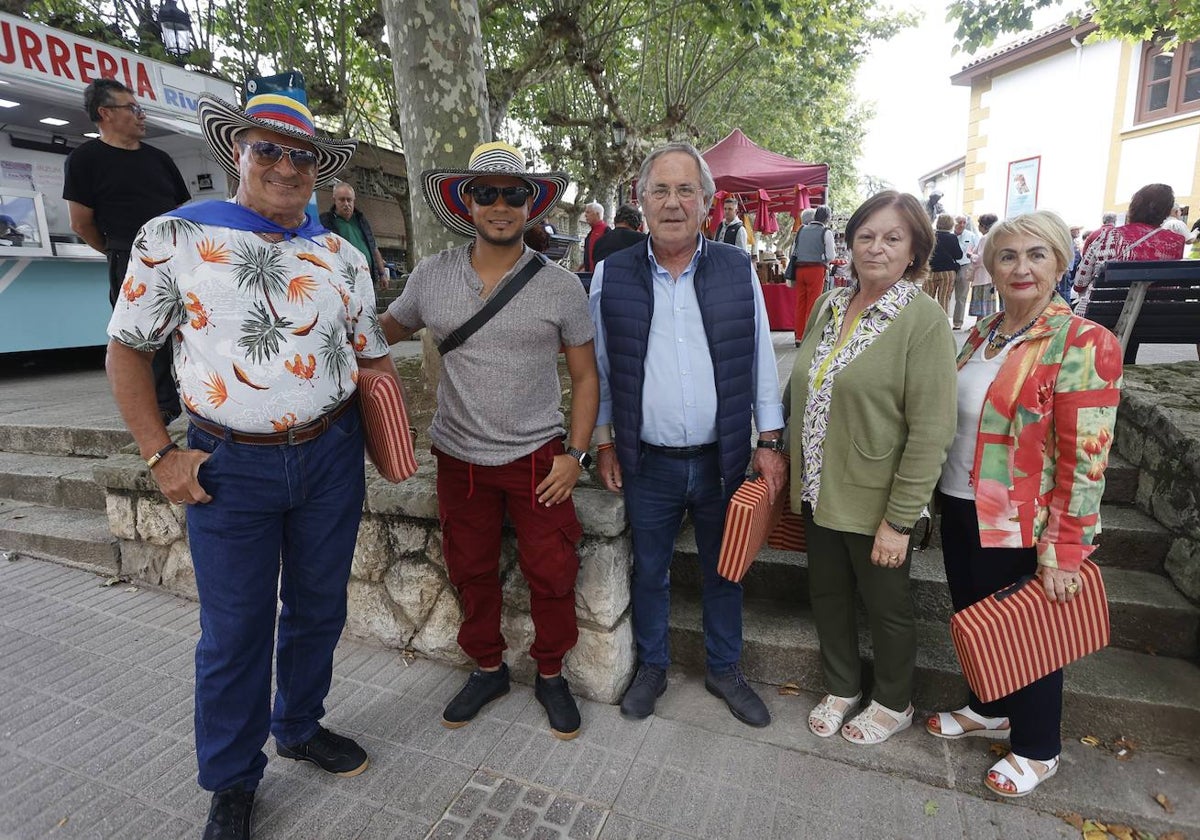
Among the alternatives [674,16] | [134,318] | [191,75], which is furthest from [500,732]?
[674,16]

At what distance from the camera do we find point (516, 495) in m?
2.30

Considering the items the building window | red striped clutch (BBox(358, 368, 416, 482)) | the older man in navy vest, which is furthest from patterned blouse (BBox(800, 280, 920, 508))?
the building window

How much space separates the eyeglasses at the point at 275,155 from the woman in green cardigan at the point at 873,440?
5.73ft

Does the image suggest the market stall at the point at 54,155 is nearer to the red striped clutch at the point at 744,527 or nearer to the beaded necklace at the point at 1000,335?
the red striped clutch at the point at 744,527

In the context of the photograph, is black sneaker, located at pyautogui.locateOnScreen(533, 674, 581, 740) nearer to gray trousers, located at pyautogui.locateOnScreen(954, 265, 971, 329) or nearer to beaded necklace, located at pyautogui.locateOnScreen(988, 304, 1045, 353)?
beaded necklace, located at pyautogui.locateOnScreen(988, 304, 1045, 353)

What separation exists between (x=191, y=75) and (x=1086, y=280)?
969 centimetres

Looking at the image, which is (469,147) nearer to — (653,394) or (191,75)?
(653,394)

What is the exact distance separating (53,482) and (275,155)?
12.6 ft

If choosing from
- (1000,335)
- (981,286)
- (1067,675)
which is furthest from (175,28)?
(981,286)

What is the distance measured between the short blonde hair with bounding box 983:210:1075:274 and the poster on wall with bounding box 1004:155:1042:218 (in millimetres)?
16059

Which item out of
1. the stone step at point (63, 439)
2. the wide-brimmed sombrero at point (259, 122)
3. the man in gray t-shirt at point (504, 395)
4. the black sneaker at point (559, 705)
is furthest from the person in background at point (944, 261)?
the stone step at point (63, 439)

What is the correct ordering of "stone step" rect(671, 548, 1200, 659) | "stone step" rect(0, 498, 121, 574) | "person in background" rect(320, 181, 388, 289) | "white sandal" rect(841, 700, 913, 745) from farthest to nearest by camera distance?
"person in background" rect(320, 181, 388, 289) → "stone step" rect(0, 498, 121, 574) → "stone step" rect(671, 548, 1200, 659) → "white sandal" rect(841, 700, 913, 745)

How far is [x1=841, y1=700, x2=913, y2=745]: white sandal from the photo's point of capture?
91.4 inches

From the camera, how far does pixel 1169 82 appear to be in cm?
1300
